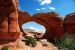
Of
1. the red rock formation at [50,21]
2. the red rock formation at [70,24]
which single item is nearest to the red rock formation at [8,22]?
the red rock formation at [50,21]

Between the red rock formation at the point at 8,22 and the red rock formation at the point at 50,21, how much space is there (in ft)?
52.7

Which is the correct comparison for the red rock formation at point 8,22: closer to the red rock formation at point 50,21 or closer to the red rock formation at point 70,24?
the red rock formation at point 50,21

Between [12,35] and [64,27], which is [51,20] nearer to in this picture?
[64,27]

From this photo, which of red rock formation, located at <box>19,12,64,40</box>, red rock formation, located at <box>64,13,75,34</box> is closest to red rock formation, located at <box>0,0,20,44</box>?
red rock formation, located at <box>19,12,64,40</box>

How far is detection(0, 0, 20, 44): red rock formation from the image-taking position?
35.3 metres

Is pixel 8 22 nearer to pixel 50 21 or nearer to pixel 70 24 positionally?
pixel 70 24

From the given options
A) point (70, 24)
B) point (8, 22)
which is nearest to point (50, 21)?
point (70, 24)

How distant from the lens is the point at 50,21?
53.5m

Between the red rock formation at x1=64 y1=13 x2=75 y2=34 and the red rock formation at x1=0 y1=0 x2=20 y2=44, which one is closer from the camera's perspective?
the red rock formation at x1=0 y1=0 x2=20 y2=44

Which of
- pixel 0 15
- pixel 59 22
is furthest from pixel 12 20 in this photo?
pixel 59 22

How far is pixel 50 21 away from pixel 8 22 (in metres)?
18.6

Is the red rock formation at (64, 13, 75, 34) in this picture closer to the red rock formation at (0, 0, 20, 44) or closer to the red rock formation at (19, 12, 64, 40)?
the red rock formation at (19, 12, 64, 40)

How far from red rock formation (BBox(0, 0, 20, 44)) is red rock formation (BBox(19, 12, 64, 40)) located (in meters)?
16.1

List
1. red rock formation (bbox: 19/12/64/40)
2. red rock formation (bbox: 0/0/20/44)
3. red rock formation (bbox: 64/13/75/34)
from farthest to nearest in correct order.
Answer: red rock formation (bbox: 19/12/64/40), red rock formation (bbox: 64/13/75/34), red rock formation (bbox: 0/0/20/44)
